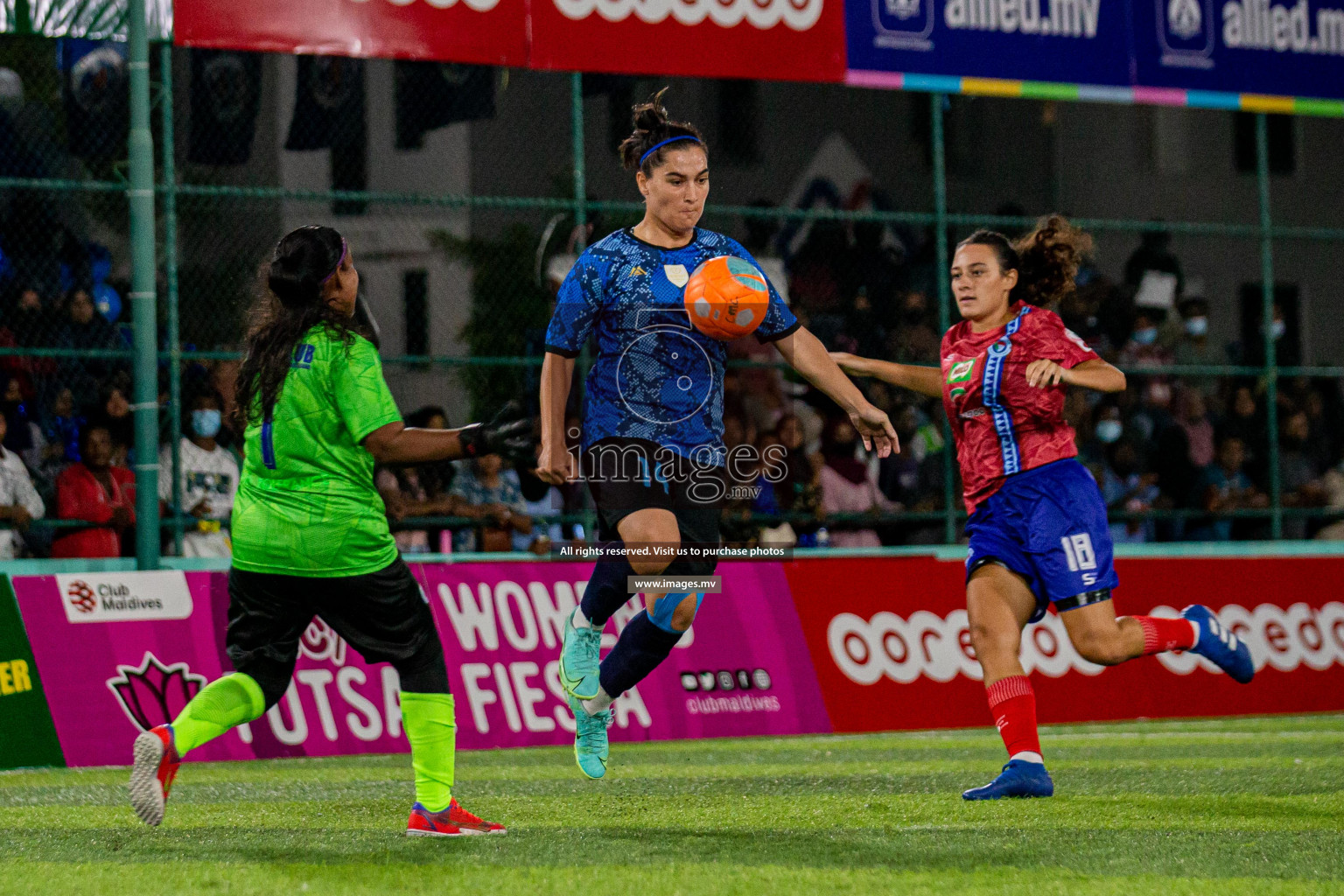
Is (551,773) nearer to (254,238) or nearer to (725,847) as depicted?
(725,847)

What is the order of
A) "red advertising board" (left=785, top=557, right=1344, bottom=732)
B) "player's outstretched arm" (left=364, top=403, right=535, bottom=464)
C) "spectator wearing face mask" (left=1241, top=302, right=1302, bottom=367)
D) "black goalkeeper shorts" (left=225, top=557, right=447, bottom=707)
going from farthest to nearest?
"spectator wearing face mask" (left=1241, top=302, right=1302, bottom=367) → "red advertising board" (left=785, top=557, right=1344, bottom=732) → "black goalkeeper shorts" (left=225, top=557, right=447, bottom=707) → "player's outstretched arm" (left=364, top=403, right=535, bottom=464)

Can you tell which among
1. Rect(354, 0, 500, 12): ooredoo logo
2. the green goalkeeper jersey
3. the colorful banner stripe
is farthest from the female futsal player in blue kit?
the colorful banner stripe

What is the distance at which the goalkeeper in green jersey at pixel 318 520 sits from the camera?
5.70 m

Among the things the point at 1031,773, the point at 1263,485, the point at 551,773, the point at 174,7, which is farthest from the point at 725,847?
the point at 1263,485

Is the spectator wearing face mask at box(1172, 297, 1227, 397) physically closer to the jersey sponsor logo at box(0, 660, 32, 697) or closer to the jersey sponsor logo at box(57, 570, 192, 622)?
the jersey sponsor logo at box(57, 570, 192, 622)

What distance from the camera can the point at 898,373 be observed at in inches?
302

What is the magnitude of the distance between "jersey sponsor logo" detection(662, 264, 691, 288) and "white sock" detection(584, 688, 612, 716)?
164 cm

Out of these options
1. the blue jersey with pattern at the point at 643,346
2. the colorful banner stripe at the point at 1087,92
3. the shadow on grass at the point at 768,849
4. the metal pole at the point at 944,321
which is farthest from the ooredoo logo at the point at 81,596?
the colorful banner stripe at the point at 1087,92

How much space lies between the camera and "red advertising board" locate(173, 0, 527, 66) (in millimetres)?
11789

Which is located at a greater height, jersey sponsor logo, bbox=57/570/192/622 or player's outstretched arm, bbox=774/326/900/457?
player's outstretched arm, bbox=774/326/900/457

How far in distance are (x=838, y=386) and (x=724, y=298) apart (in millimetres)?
587

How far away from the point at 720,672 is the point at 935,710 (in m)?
1.52

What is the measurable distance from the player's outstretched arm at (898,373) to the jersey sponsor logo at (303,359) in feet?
8.44

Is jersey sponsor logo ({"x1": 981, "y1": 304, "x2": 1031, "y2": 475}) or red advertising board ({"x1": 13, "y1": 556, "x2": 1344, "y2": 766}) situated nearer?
jersey sponsor logo ({"x1": 981, "y1": 304, "x2": 1031, "y2": 475})
